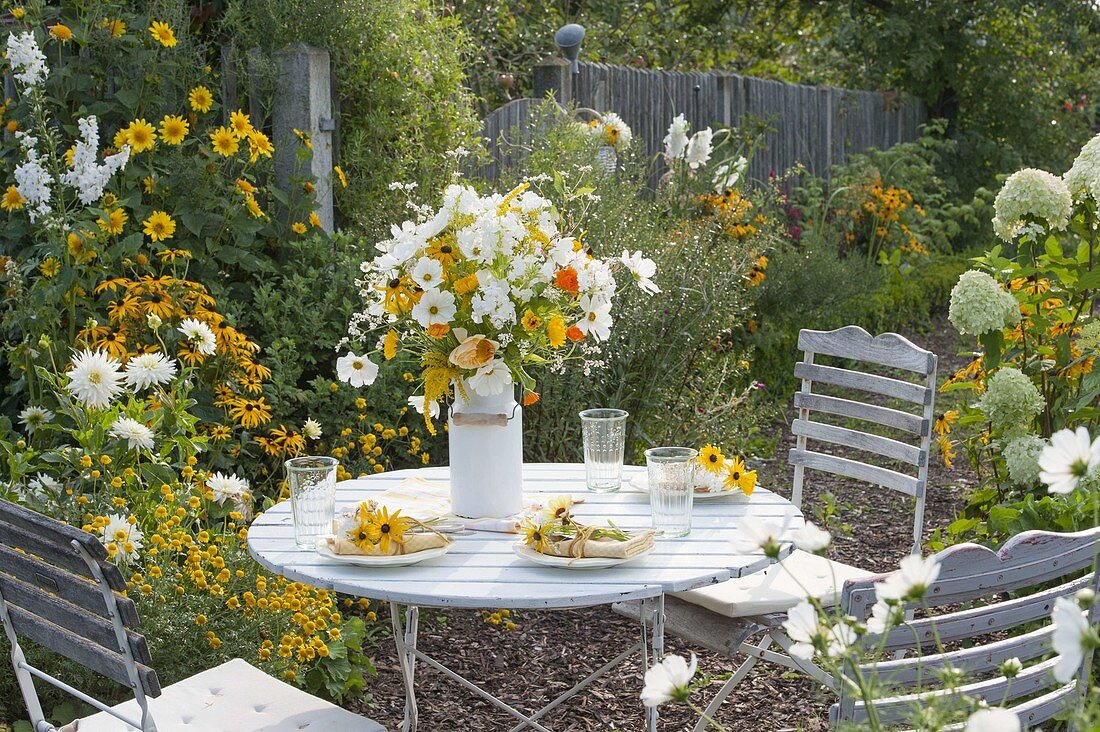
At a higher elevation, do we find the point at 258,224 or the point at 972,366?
the point at 258,224

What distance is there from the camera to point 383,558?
2250 mm

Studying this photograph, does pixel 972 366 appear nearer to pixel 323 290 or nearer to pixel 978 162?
pixel 323 290

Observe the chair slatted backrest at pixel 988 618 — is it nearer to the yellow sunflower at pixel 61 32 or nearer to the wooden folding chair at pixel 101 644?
the wooden folding chair at pixel 101 644

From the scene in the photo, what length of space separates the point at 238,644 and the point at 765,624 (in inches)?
52.0

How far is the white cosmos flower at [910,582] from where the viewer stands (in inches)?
45.7

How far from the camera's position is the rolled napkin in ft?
7.45

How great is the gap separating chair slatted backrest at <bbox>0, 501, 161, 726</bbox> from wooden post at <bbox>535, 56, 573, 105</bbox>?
16.9ft

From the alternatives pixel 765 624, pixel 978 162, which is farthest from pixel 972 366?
pixel 978 162

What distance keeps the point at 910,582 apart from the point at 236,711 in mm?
1522

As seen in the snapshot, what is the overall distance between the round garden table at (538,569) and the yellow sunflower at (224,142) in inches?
80.0

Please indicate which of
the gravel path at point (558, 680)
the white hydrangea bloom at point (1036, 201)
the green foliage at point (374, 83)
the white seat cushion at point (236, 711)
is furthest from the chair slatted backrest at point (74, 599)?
the green foliage at point (374, 83)

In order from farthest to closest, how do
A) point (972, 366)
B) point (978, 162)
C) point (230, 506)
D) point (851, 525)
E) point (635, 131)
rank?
1. point (978, 162)
2. point (635, 131)
3. point (851, 525)
4. point (972, 366)
5. point (230, 506)

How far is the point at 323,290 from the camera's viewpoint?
456 centimetres

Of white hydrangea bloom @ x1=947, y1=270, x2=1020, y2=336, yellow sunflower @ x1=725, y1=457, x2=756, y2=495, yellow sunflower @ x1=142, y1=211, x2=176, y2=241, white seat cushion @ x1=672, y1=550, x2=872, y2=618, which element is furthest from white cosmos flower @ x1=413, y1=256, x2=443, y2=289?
yellow sunflower @ x1=142, y1=211, x2=176, y2=241
